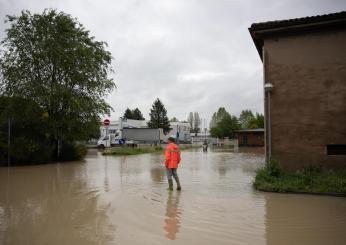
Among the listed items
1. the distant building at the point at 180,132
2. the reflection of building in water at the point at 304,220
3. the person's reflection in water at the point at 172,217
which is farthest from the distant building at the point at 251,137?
the person's reflection in water at the point at 172,217

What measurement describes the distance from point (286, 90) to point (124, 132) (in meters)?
42.1

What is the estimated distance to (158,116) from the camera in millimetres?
85750

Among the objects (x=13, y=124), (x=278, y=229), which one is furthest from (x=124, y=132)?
(x=278, y=229)

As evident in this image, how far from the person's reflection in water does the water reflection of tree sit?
1123mm

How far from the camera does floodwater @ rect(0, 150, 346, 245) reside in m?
6.54

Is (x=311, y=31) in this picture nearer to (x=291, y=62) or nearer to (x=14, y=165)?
(x=291, y=62)

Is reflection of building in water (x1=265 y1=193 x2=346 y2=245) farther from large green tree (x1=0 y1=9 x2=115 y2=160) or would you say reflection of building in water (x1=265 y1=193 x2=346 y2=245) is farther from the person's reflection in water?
large green tree (x1=0 y1=9 x2=115 y2=160)

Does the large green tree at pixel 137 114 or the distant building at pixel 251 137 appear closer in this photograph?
the distant building at pixel 251 137

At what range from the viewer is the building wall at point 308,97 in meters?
12.4

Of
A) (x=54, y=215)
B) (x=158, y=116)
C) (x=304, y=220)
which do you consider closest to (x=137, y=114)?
(x=158, y=116)

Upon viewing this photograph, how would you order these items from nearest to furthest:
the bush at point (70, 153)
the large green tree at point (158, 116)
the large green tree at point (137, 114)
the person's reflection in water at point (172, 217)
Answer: the person's reflection in water at point (172, 217)
the bush at point (70, 153)
the large green tree at point (158, 116)
the large green tree at point (137, 114)

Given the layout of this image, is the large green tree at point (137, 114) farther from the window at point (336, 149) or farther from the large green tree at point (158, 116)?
the window at point (336, 149)

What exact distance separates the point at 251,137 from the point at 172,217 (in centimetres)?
4826

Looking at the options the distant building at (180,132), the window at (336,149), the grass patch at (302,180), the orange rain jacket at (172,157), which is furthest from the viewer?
the distant building at (180,132)
